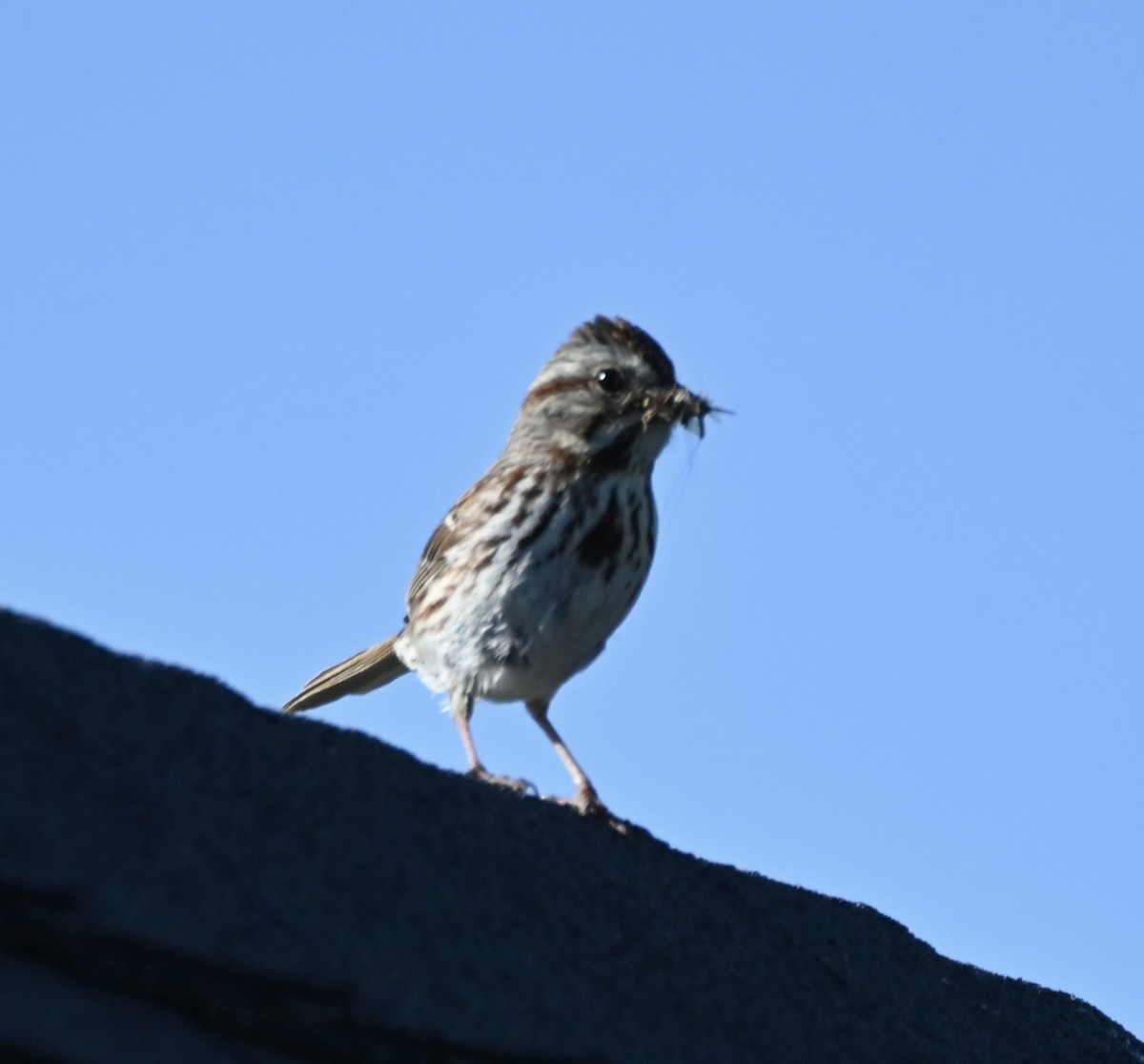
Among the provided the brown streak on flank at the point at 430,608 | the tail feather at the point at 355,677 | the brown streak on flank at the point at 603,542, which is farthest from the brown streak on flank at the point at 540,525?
the tail feather at the point at 355,677

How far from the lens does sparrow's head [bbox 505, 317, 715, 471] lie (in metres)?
7.34

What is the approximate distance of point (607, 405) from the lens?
24.4ft

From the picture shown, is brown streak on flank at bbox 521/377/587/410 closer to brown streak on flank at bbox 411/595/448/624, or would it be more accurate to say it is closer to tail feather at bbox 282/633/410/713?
brown streak on flank at bbox 411/595/448/624

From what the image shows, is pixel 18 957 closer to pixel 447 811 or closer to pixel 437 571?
pixel 447 811

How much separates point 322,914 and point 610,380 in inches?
159

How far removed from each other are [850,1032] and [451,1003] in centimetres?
187

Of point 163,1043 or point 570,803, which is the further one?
point 570,803

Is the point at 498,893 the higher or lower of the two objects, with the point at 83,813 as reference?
higher

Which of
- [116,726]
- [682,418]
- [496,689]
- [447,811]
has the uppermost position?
[682,418]

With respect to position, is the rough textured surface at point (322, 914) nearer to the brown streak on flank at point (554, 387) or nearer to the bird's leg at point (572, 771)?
the bird's leg at point (572, 771)

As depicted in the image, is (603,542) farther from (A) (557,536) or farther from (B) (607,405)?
(B) (607,405)

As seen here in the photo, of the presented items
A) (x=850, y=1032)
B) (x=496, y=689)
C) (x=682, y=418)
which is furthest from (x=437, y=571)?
(x=850, y=1032)

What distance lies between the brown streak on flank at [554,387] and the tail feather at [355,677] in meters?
1.45

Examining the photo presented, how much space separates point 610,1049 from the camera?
4.10 m
